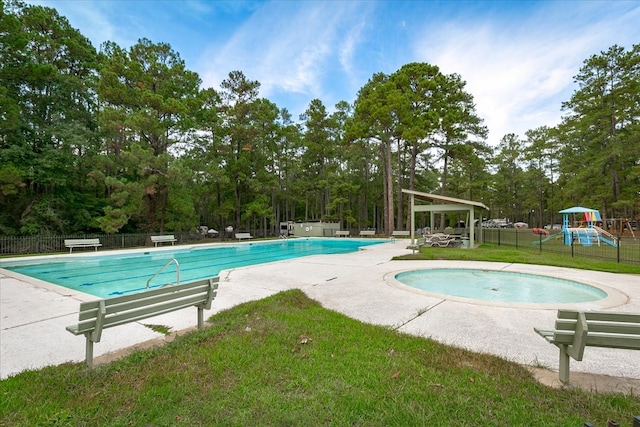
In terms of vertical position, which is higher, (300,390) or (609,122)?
(609,122)

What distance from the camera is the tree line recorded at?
1608 centimetres

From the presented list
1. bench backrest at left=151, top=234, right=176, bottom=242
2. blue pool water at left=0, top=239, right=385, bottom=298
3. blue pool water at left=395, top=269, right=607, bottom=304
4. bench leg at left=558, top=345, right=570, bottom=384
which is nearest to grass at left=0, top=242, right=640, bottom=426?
bench leg at left=558, top=345, right=570, bottom=384

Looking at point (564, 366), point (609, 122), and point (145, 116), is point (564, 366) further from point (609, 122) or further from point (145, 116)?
point (609, 122)

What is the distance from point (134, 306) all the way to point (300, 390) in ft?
6.25

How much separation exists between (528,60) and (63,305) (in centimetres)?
1789

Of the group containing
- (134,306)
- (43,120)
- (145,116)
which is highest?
(145,116)

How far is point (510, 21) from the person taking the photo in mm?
9555

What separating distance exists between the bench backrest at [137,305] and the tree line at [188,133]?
15.9 metres

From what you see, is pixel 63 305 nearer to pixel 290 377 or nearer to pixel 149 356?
pixel 149 356

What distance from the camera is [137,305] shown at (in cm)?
298

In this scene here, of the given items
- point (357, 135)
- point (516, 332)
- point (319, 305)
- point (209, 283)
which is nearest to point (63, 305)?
point (209, 283)

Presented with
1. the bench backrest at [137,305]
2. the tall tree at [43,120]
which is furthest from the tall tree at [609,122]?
the tall tree at [43,120]

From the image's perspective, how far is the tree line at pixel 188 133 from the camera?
16078 millimetres

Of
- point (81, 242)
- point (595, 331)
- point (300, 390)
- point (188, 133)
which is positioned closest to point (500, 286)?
point (595, 331)
